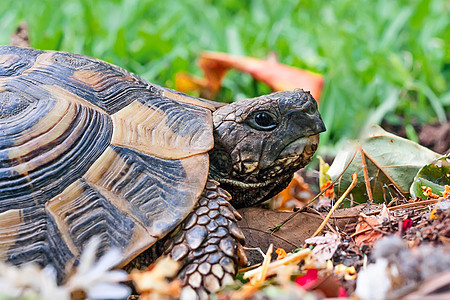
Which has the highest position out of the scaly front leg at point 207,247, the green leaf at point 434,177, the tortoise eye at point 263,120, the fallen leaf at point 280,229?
the tortoise eye at point 263,120

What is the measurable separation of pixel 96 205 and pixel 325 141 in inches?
111

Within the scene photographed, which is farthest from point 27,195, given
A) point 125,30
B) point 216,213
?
point 125,30

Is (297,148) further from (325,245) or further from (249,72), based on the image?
(249,72)

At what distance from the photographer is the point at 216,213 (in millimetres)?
1907

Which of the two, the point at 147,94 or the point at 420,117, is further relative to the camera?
the point at 420,117

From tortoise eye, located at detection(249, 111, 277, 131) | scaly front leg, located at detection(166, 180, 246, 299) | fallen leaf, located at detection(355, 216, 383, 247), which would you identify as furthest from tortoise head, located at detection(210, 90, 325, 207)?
fallen leaf, located at detection(355, 216, 383, 247)

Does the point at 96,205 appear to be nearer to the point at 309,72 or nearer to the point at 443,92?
the point at 309,72

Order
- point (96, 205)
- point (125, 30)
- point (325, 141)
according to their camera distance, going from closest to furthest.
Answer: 1. point (96, 205)
2. point (325, 141)
3. point (125, 30)

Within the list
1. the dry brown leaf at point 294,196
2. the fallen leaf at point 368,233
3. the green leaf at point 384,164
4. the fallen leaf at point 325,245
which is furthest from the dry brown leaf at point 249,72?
the fallen leaf at point 325,245

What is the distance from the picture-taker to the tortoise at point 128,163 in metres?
1.79

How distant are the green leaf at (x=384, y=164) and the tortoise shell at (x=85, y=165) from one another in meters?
0.78

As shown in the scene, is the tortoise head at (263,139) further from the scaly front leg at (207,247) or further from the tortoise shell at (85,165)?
the scaly front leg at (207,247)

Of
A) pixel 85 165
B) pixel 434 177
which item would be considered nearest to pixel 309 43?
pixel 434 177

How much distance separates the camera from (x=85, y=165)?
1.89m
